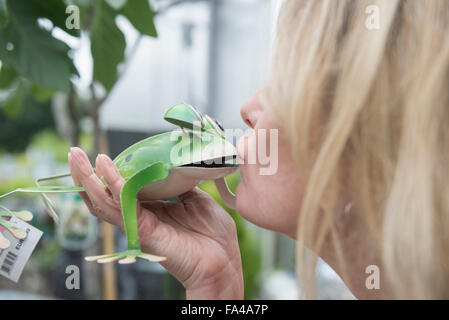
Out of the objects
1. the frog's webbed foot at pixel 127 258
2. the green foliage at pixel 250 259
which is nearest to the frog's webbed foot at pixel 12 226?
the frog's webbed foot at pixel 127 258

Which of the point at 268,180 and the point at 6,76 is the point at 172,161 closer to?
the point at 268,180

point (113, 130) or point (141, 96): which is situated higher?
point (141, 96)

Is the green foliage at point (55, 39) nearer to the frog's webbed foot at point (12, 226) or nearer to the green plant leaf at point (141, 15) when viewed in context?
the green plant leaf at point (141, 15)

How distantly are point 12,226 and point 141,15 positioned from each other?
0.37 metres

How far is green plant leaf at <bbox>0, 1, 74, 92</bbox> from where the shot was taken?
64 cm

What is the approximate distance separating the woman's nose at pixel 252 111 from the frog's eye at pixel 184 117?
0.09 metres

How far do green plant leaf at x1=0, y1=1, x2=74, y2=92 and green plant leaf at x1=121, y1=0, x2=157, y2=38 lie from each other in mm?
114

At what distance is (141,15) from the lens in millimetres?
683

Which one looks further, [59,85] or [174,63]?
[174,63]

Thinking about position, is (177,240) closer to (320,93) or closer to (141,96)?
(320,93)

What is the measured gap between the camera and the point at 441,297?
43 centimetres

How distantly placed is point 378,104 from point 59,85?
0.47 m

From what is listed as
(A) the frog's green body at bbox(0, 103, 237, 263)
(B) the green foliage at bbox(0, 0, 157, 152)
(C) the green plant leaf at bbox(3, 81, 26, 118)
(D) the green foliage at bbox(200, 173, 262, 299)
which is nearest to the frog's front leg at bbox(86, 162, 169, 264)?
(A) the frog's green body at bbox(0, 103, 237, 263)
